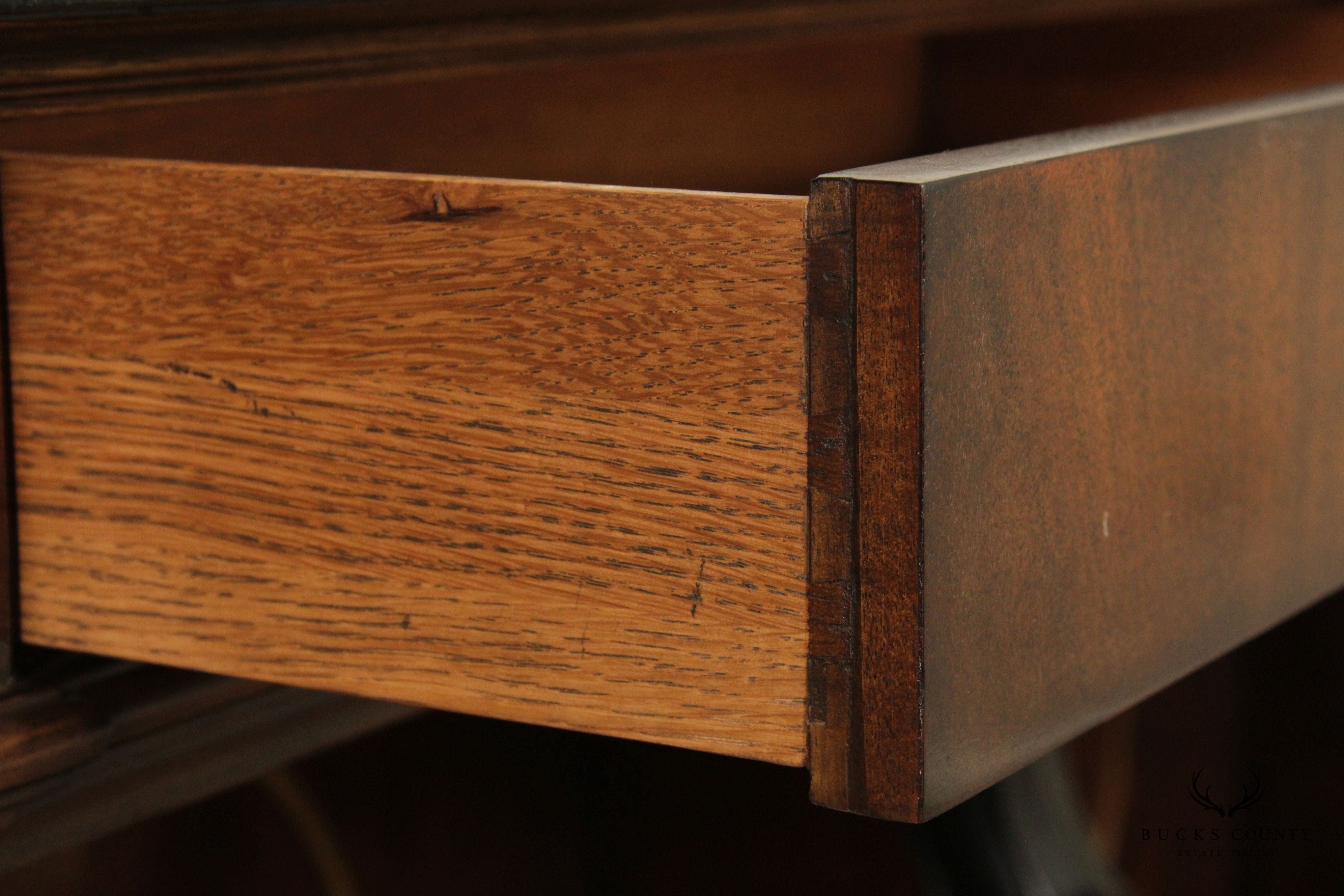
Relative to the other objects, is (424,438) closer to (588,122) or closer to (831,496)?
(831,496)

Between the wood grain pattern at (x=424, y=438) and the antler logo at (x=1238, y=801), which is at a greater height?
the wood grain pattern at (x=424, y=438)

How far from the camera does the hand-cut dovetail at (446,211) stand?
1.39 feet

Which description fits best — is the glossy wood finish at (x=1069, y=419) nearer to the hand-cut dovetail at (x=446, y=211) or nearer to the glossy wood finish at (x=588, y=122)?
the hand-cut dovetail at (x=446, y=211)

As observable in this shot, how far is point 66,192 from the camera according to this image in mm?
498

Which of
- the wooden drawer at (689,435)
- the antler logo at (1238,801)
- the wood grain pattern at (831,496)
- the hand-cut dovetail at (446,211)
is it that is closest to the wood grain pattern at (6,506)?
the wooden drawer at (689,435)

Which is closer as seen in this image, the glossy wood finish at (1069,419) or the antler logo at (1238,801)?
the glossy wood finish at (1069,419)

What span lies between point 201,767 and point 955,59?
914 millimetres

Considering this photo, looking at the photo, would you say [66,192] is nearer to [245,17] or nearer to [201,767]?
[245,17]

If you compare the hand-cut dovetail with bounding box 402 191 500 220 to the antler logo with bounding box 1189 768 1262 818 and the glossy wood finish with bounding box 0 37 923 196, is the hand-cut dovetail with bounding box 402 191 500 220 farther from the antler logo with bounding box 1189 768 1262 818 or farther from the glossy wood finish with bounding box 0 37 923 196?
the antler logo with bounding box 1189 768 1262 818

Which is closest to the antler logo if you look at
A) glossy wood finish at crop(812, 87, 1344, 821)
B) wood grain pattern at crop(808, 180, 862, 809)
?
glossy wood finish at crop(812, 87, 1344, 821)

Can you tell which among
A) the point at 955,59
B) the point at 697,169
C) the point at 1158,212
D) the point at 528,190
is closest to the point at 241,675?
the point at 528,190

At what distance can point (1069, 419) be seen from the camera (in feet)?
1.40

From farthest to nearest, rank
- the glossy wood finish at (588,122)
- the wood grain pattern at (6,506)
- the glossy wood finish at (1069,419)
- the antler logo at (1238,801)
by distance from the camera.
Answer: the antler logo at (1238,801)
the glossy wood finish at (588,122)
the wood grain pattern at (6,506)
the glossy wood finish at (1069,419)

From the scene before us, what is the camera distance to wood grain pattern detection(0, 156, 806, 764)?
403 mm
